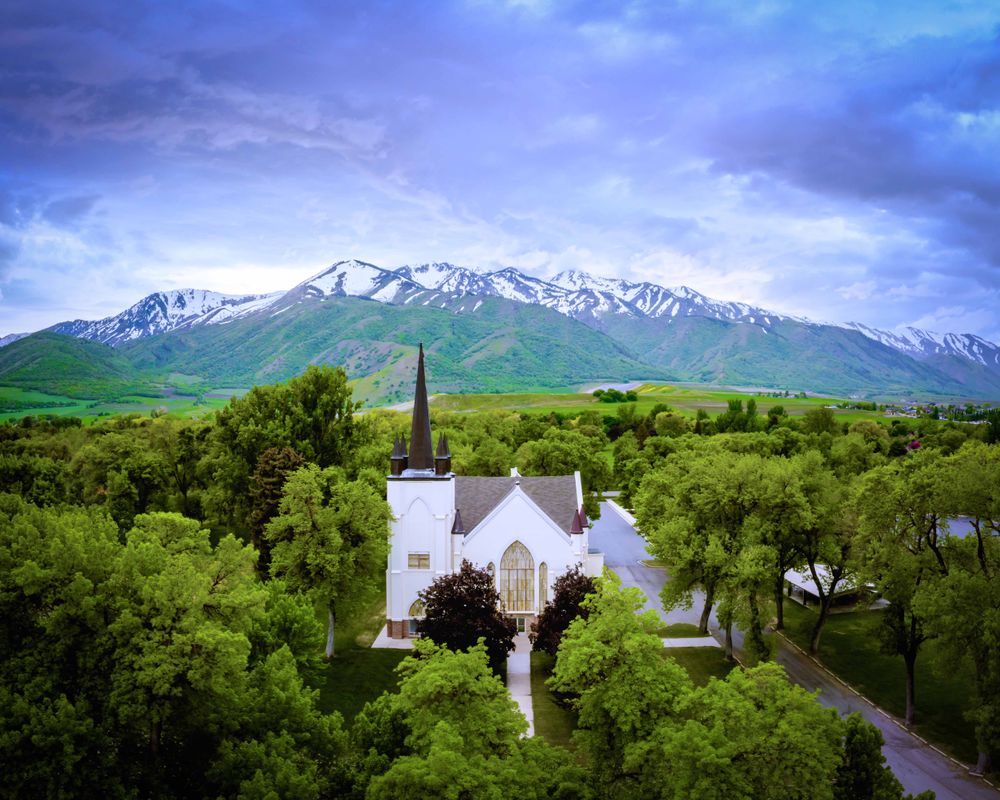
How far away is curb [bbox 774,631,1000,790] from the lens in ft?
86.6

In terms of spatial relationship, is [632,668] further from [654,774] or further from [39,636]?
[39,636]

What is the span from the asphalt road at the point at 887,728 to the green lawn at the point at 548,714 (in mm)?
11538

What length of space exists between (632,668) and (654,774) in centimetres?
363

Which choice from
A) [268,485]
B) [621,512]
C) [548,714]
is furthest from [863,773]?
[621,512]

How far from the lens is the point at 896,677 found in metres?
A: 35.3

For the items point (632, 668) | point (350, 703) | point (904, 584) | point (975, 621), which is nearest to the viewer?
point (632, 668)

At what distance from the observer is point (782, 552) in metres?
37.8

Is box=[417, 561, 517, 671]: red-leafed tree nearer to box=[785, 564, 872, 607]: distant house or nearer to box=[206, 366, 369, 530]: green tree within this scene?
box=[206, 366, 369, 530]: green tree

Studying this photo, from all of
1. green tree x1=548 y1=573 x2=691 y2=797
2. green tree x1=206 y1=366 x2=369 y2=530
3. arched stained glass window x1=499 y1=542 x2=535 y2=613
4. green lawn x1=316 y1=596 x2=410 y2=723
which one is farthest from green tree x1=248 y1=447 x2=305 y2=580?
green tree x1=548 y1=573 x2=691 y2=797

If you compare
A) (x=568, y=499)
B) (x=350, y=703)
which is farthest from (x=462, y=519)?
(x=350, y=703)

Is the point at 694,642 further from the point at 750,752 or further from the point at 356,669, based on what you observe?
the point at 750,752

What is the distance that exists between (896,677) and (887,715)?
4.63m

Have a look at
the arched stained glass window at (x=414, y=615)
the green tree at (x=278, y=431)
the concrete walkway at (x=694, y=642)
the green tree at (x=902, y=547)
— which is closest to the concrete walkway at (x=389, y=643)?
the arched stained glass window at (x=414, y=615)

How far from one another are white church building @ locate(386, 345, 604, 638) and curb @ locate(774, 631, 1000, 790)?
40.1ft
